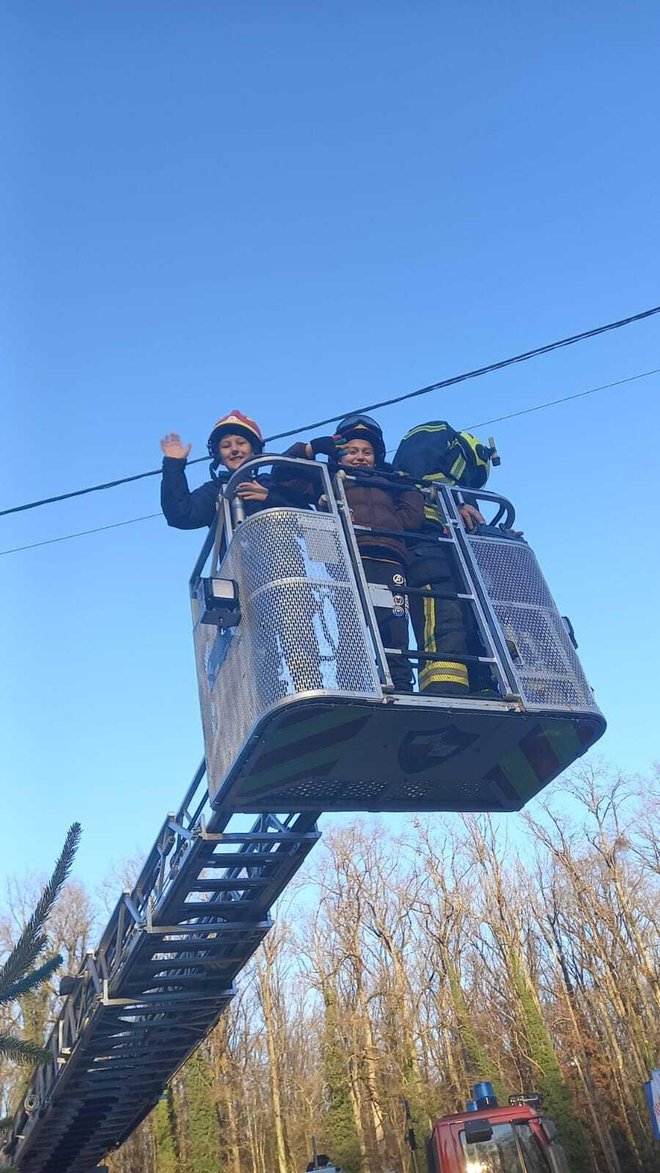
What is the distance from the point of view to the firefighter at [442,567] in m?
4.95

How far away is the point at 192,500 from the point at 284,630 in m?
1.81

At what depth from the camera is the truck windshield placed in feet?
27.4

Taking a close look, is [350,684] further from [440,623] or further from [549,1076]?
[549,1076]

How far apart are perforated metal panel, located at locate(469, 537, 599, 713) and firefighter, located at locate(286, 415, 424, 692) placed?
1.71 feet

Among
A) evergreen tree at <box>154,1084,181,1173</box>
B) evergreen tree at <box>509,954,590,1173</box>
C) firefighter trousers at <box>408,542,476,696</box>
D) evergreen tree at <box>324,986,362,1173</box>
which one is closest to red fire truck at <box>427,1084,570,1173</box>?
firefighter trousers at <box>408,542,476,696</box>

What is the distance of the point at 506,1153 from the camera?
8461 mm

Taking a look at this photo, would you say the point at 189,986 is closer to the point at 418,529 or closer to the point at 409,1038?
the point at 418,529

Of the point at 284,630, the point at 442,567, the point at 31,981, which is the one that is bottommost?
the point at 31,981

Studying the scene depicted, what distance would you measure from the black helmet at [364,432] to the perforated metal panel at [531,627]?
1044mm

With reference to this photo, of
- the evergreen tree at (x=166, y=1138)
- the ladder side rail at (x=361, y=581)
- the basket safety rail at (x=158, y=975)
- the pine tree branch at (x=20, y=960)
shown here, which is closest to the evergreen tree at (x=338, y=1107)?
the evergreen tree at (x=166, y=1138)

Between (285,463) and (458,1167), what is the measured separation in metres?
7.10

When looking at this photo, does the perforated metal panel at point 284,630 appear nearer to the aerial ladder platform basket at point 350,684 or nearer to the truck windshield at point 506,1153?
the aerial ladder platform basket at point 350,684

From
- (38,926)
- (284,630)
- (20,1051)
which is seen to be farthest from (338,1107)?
(284,630)

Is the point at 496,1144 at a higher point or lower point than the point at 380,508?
lower
